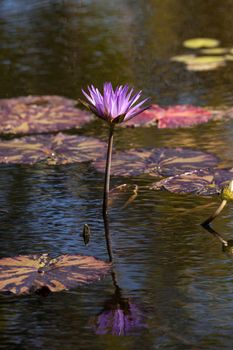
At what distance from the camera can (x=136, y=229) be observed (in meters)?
1.92

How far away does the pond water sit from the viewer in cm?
146

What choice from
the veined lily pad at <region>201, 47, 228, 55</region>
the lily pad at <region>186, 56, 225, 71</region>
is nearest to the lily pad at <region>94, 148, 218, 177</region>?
the lily pad at <region>186, 56, 225, 71</region>

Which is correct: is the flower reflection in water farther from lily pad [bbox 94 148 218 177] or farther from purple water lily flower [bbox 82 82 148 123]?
lily pad [bbox 94 148 218 177]

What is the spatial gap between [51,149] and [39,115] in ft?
1.57

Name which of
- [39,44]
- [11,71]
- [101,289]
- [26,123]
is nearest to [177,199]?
[101,289]

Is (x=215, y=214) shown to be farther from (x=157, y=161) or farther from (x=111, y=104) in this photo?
(x=157, y=161)

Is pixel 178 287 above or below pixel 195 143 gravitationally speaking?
below

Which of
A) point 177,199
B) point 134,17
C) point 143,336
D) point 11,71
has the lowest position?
point 143,336

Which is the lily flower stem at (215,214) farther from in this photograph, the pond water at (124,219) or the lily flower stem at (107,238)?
the lily flower stem at (107,238)

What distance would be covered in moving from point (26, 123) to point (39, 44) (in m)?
1.07

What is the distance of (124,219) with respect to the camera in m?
2.00

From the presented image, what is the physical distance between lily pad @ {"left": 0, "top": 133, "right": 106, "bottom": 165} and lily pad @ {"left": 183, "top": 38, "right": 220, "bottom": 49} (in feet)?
4.41

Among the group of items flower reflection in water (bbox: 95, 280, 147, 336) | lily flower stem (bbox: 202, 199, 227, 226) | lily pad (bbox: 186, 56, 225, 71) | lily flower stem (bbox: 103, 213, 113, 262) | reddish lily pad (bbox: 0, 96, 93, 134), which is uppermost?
lily pad (bbox: 186, 56, 225, 71)

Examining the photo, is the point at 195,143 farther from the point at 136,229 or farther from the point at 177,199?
the point at 136,229
